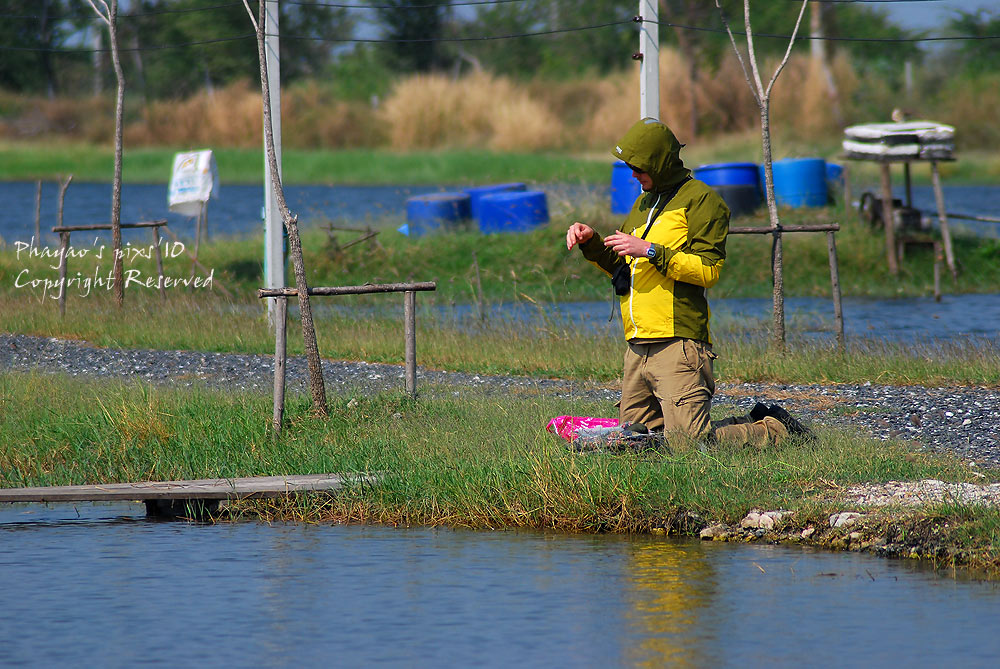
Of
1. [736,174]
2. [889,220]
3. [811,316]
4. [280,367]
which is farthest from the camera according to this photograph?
[736,174]

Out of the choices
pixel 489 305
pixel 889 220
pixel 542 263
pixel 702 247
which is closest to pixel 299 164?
pixel 542 263

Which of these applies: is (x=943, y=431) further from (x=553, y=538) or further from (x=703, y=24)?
(x=703, y=24)

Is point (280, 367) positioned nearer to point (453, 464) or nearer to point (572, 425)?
point (453, 464)

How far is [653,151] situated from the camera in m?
8.80

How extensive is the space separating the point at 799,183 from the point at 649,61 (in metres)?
10.9

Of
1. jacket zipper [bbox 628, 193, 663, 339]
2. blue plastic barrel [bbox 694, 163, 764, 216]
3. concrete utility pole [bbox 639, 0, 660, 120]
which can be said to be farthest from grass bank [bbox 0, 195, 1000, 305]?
jacket zipper [bbox 628, 193, 663, 339]

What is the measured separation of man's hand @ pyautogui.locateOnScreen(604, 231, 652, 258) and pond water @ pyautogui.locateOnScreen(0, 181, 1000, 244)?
19.1m

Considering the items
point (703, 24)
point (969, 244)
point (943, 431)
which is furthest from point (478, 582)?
point (703, 24)

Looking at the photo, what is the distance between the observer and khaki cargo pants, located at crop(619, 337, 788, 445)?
8.95 m

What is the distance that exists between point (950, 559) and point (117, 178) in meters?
15.1

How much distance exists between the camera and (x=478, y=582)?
26.1 ft

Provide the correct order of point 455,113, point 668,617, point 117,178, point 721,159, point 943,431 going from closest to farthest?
point 668,617 → point 943,431 → point 117,178 → point 721,159 → point 455,113

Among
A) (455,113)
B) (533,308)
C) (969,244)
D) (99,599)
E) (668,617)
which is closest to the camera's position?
(668,617)

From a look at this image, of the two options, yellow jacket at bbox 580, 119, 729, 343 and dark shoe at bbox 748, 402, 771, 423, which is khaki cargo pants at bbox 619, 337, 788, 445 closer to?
yellow jacket at bbox 580, 119, 729, 343
